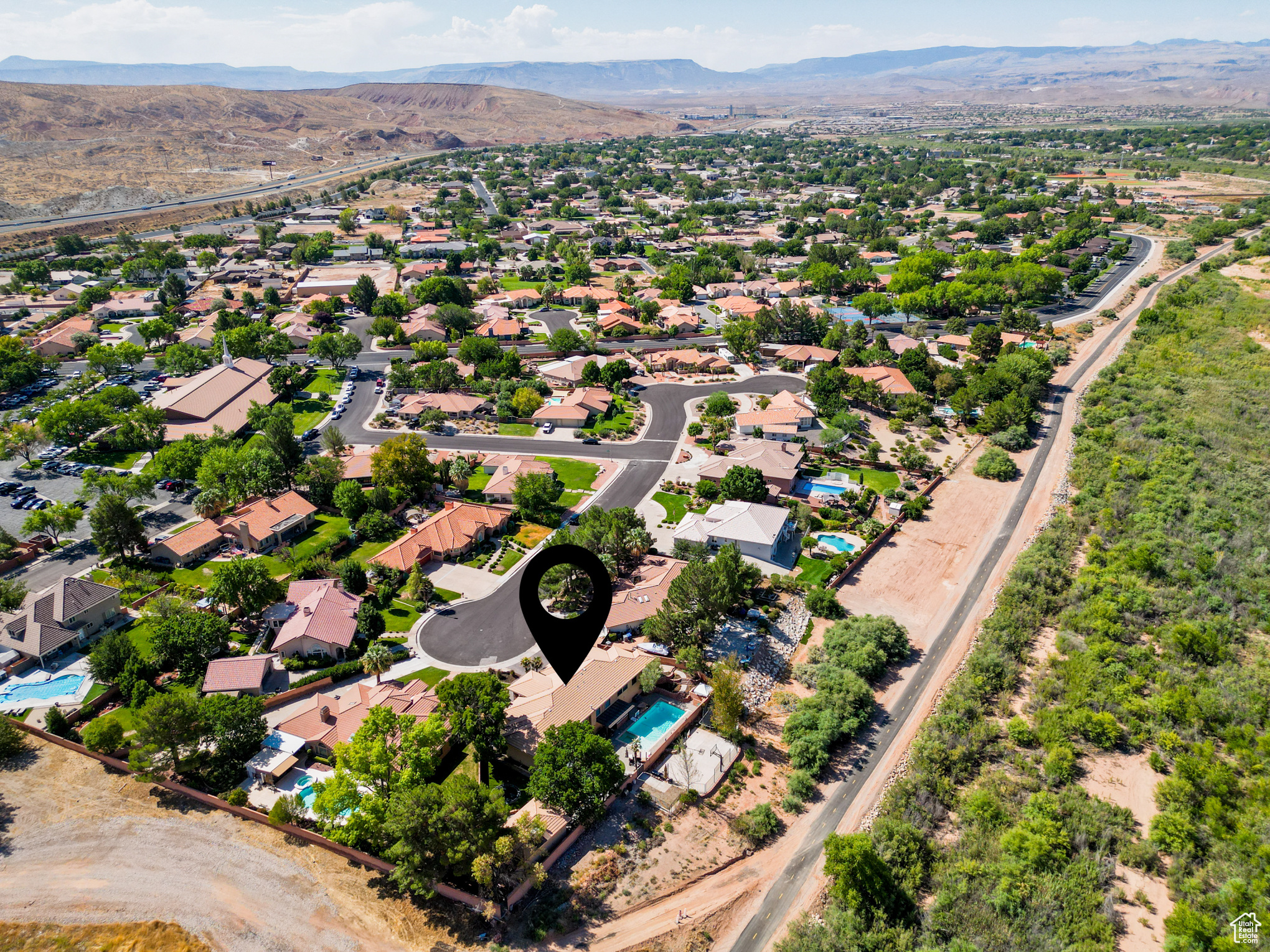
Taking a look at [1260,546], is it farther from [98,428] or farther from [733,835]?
[98,428]

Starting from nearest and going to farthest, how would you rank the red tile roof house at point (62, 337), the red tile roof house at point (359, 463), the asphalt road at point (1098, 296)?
the red tile roof house at point (359, 463)
the red tile roof house at point (62, 337)
the asphalt road at point (1098, 296)

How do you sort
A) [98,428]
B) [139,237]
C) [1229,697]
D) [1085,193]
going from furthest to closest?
[1085,193] < [139,237] < [98,428] < [1229,697]

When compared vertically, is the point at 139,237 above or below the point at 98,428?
above

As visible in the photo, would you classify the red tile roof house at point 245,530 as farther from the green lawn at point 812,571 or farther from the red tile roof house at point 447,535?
the green lawn at point 812,571

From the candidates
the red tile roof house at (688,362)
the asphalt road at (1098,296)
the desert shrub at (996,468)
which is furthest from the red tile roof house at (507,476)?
the asphalt road at (1098,296)

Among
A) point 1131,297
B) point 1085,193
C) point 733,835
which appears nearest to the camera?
point 733,835

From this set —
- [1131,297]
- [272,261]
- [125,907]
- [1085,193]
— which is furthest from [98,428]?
[1085,193]

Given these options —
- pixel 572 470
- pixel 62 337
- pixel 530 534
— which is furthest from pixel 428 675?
pixel 62 337
